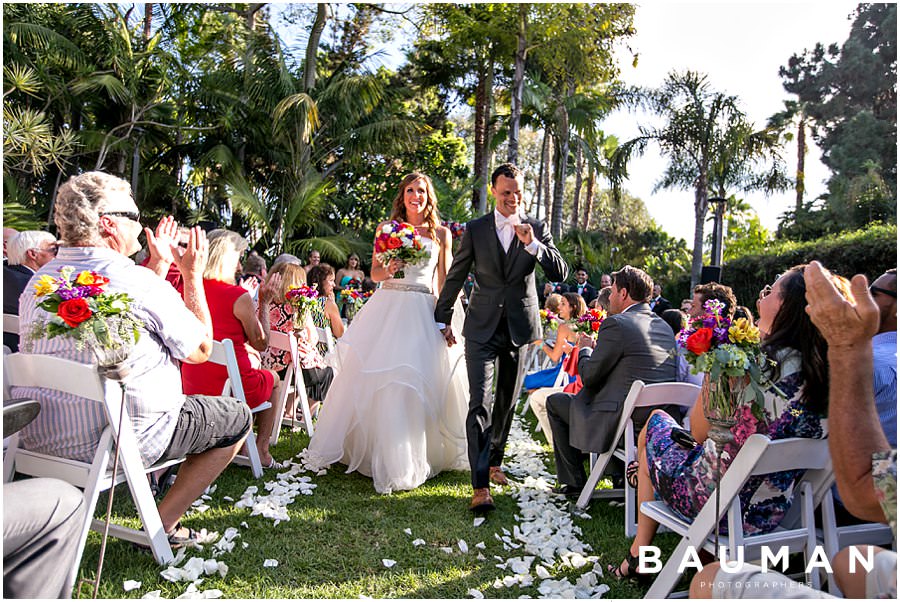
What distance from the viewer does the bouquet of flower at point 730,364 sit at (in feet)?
7.95

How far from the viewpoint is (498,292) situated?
14.9 ft

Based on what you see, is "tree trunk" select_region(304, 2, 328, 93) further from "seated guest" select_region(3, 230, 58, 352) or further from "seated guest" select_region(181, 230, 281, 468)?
"seated guest" select_region(181, 230, 281, 468)

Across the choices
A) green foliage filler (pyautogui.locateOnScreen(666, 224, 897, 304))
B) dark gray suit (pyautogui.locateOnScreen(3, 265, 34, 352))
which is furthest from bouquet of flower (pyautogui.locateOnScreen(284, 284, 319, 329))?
green foliage filler (pyautogui.locateOnScreen(666, 224, 897, 304))

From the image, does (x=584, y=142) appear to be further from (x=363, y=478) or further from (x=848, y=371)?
(x=848, y=371)

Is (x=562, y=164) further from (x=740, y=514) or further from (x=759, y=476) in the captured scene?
(x=740, y=514)

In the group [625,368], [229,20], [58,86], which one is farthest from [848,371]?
[229,20]

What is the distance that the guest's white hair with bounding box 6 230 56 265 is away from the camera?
499 centimetres

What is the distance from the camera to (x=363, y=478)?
4.82 metres

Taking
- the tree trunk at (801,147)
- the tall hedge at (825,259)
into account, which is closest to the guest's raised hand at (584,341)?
the tall hedge at (825,259)

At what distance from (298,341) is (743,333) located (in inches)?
177

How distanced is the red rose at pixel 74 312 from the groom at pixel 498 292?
2594mm

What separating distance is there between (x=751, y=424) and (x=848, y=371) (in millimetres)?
775

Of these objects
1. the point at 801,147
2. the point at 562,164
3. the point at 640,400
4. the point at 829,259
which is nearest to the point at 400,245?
the point at 640,400

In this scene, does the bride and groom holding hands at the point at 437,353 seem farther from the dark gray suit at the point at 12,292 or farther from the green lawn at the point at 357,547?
the dark gray suit at the point at 12,292
